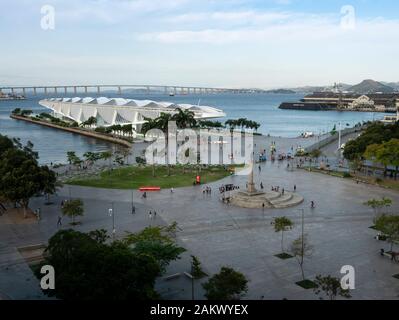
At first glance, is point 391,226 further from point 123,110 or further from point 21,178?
point 123,110

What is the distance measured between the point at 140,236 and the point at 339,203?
15993 mm

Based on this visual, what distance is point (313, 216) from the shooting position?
2639 cm

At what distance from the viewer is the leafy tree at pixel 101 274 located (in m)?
13.3

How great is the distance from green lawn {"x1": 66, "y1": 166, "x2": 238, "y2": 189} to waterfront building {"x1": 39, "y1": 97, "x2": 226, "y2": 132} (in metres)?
26.5

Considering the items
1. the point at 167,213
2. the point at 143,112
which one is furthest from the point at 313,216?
the point at 143,112

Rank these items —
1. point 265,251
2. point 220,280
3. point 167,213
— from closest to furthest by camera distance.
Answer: point 220,280 → point 265,251 → point 167,213

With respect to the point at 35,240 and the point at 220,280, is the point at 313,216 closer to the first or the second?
the point at 220,280

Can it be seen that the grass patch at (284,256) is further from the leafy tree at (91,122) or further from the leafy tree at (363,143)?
the leafy tree at (91,122)

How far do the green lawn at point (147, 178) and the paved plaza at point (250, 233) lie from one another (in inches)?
78.5

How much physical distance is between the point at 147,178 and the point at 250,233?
16.7 meters

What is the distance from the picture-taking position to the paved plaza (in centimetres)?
1709

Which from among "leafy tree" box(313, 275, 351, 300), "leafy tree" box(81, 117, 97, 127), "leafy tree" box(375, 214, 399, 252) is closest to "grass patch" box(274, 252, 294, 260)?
"leafy tree" box(313, 275, 351, 300)

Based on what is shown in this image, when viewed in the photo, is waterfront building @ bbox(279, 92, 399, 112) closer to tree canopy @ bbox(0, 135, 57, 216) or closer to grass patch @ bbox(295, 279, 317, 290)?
tree canopy @ bbox(0, 135, 57, 216)

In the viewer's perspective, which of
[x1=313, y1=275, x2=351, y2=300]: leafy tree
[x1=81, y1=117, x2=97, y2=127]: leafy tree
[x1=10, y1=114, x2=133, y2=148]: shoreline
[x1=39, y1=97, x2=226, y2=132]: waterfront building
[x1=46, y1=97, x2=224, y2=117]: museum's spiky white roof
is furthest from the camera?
[x1=81, y1=117, x2=97, y2=127]: leafy tree
